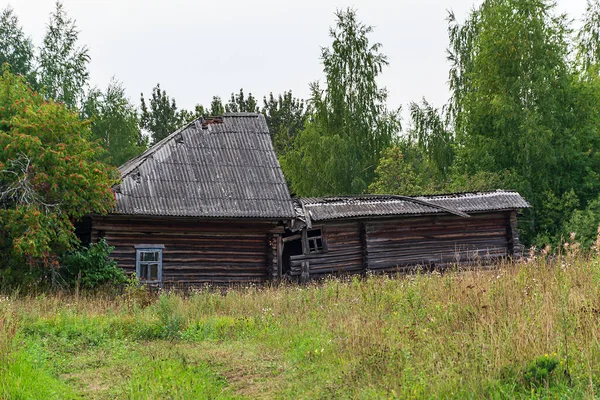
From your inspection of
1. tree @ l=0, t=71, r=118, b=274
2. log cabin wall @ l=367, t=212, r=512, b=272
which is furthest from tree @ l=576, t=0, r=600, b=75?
tree @ l=0, t=71, r=118, b=274

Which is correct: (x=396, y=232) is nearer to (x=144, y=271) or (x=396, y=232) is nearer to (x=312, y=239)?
(x=312, y=239)

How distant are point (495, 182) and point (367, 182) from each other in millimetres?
7130

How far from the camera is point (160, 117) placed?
42.0 m

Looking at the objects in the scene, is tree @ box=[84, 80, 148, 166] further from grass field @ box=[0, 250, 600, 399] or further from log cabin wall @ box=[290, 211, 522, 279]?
grass field @ box=[0, 250, 600, 399]

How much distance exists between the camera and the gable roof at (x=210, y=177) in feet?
49.0

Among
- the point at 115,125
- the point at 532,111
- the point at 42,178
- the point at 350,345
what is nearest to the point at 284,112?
the point at 115,125

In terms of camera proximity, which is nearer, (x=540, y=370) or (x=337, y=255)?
(x=540, y=370)

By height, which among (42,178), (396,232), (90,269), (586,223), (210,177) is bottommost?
(90,269)

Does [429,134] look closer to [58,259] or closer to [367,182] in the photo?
[367,182]

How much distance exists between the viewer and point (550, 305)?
18.9 ft

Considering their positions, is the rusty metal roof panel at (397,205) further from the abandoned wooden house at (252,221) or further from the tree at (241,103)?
the tree at (241,103)

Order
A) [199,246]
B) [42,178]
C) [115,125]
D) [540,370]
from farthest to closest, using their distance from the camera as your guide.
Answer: [115,125], [199,246], [42,178], [540,370]

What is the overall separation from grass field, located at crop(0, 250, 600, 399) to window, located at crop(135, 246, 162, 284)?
5412 mm

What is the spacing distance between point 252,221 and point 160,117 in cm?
2843
